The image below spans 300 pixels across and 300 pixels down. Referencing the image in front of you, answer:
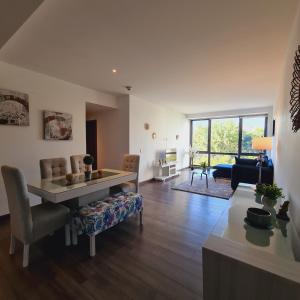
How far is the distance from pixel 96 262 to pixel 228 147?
6832 mm

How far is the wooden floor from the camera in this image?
1538 mm

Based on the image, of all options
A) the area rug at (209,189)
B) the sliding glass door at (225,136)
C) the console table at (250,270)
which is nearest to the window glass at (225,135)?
the sliding glass door at (225,136)

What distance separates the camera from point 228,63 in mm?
2848

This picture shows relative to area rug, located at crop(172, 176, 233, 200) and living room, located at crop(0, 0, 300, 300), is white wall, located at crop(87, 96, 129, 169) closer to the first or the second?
living room, located at crop(0, 0, 300, 300)

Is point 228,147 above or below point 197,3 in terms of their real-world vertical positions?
below

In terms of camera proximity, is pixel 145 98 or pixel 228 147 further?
pixel 228 147

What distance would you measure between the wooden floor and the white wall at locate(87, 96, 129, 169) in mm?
2431

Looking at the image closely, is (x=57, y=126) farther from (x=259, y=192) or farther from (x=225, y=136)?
(x=225, y=136)

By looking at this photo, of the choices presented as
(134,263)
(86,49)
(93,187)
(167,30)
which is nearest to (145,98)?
(86,49)

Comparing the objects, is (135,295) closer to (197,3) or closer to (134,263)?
(134,263)

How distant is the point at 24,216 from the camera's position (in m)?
1.80

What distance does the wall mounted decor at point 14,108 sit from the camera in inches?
111

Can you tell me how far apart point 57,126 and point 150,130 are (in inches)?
110

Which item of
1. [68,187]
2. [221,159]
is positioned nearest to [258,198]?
[68,187]
